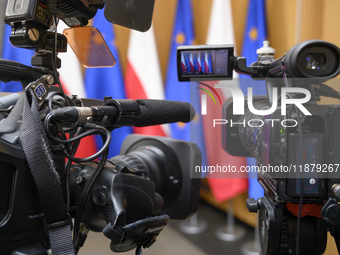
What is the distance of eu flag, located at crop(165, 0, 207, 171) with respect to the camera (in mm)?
1668

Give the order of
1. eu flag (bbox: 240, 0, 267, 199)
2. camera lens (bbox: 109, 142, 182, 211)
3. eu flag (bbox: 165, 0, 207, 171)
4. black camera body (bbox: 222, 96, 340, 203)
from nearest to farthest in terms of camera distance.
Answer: black camera body (bbox: 222, 96, 340, 203) < camera lens (bbox: 109, 142, 182, 211) < eu flag (bbox: 240, 0, 267, 199) < eu flag (bbox: 165, 0, 207, 171)

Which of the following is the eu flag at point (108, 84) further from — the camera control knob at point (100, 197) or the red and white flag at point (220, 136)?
the camera control knob at point (100, 197)

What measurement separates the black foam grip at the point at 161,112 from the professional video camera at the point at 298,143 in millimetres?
85

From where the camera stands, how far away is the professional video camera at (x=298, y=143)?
494 mm

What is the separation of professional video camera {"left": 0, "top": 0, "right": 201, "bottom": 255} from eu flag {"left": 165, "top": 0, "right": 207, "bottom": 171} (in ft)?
3.16

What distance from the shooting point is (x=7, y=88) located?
188cm

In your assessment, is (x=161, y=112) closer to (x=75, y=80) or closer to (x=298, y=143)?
(x=298, y=143)

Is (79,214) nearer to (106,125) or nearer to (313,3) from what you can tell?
(106,125)

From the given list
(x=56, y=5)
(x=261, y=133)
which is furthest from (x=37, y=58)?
(x=261, y=133)

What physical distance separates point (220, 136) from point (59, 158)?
1264 millimetres

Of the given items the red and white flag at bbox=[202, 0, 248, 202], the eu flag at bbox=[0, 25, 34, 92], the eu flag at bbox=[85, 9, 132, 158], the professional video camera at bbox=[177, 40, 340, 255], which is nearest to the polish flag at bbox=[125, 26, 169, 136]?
the eu flag at bbox=[85, 9, 132, 158]

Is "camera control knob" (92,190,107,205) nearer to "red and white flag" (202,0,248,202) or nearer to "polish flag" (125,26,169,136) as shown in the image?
"red and white flag" (202,0,248,202)

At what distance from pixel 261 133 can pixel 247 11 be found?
1090 millimetres

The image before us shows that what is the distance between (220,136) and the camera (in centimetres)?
164
